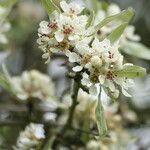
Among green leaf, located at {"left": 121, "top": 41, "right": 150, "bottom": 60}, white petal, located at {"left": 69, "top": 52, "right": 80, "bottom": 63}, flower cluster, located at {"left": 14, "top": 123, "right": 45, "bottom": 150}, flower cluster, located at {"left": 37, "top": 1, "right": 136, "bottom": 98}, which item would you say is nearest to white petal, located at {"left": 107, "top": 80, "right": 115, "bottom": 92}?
flower cluster, located at {"left": 37, "top": 1, "right": 136, "bottom": 98}

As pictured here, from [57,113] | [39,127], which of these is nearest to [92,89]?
[39,127]

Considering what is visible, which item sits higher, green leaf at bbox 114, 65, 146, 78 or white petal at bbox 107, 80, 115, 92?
green leaf at bbox 114, 65, 146, 78

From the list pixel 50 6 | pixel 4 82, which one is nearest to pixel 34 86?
pixel 4 82

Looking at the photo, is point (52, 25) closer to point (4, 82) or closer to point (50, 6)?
point (50, 6)

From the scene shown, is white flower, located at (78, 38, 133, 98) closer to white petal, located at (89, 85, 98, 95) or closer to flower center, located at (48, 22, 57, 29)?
white petal, located at (89, 85, 98, 95)

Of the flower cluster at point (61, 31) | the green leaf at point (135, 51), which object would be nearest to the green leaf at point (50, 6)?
the flower cluster at point (61, 31)

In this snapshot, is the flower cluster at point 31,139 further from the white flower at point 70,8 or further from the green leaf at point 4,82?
the white flower at point 70,8
